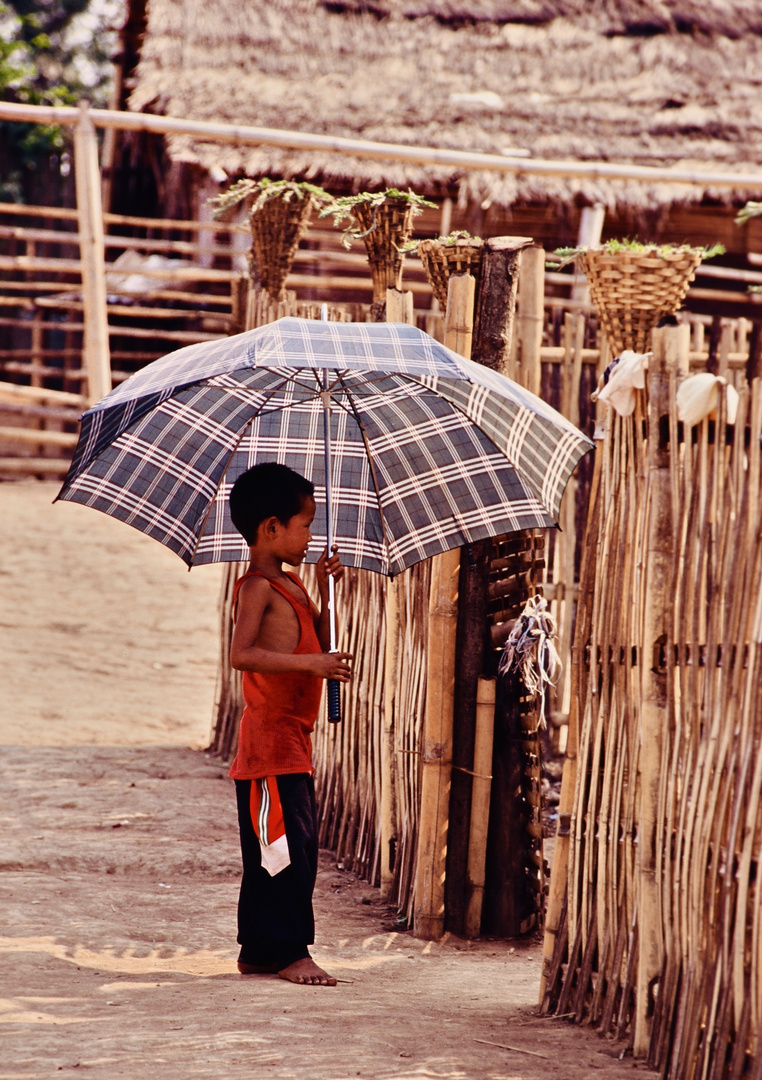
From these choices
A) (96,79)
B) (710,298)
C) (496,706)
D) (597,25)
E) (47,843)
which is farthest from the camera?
(96,79)

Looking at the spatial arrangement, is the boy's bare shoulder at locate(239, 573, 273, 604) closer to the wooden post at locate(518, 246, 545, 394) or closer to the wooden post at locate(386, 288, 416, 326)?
the wooden post at locate(386, 288, 416, 326)

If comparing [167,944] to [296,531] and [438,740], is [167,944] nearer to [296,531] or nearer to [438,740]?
[438,740]

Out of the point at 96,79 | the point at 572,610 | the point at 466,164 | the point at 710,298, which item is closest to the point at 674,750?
the point at 572,610

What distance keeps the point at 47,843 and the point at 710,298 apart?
947 cm

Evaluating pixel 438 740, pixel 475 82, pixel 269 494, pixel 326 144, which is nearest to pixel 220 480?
pixel 269 494

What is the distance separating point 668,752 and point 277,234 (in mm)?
4006

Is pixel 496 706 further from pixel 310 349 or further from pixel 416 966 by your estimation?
pixel 310 349

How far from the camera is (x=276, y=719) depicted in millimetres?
3422

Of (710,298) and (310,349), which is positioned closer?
(310,349)

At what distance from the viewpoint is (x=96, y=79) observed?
87.2 ft

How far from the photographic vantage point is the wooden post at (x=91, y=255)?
303 inches

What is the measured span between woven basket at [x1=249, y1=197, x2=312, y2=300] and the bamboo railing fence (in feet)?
10.8

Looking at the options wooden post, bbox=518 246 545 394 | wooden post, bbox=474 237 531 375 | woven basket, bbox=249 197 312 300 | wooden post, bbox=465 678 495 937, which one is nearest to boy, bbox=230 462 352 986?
wooden post, bbox=465 678 495 937

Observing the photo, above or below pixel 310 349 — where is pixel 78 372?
above
